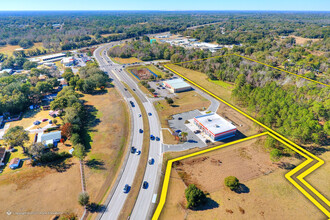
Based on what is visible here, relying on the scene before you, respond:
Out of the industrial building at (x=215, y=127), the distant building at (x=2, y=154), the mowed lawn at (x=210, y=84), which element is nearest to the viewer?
the distant building at (x=2, y=154)

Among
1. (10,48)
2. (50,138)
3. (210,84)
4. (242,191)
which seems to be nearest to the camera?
(242,191)

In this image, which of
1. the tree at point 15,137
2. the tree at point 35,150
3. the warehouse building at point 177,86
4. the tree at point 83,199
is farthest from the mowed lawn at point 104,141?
the warehouse building at point 177,86

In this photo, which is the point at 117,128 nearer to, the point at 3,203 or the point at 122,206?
the point at 122,206

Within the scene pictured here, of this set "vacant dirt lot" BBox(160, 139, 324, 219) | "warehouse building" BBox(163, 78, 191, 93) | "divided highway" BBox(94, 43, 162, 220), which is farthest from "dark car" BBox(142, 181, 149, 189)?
"warehouse building" BBox(163, 78, 191, 93)

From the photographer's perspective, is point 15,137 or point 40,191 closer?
point 40,191

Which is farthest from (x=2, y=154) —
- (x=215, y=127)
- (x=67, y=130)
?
(x=215, y=127)

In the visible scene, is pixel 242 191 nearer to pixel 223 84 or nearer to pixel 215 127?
pixel 215 127

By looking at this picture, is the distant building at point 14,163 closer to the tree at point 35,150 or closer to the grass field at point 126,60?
the tree at point 35,150
